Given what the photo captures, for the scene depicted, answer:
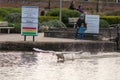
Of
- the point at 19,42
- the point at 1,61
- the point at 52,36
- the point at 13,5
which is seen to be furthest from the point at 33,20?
the point at 13,5

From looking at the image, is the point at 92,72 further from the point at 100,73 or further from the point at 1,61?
the point at 1,61

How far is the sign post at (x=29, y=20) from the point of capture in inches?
1039

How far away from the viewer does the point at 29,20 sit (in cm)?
2655

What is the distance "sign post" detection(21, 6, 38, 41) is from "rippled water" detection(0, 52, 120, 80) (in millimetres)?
2663

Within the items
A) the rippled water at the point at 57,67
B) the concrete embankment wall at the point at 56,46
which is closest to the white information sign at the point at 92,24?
the concrete embankment wall at the point at 56,46

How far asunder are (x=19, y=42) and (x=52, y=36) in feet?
18.1

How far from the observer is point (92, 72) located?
1822cm

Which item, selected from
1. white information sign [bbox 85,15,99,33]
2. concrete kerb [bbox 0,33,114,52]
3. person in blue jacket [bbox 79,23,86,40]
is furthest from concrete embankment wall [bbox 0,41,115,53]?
white information sign [bbox 85,15,99,33]

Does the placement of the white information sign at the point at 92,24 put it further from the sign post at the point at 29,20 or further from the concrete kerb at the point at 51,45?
the sign post at the point at 29,20

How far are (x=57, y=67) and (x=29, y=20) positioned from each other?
24.9 feet

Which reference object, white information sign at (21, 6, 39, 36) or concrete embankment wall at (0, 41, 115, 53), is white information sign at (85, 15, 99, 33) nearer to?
concrete embankment wall at (0, 41, 115, 53)

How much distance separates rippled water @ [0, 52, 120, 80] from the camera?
16973mm

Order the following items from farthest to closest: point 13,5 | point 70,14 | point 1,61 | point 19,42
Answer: point 13,5, point 70,14, point 19,42, point 1,61

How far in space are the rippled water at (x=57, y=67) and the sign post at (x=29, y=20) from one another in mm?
2663
